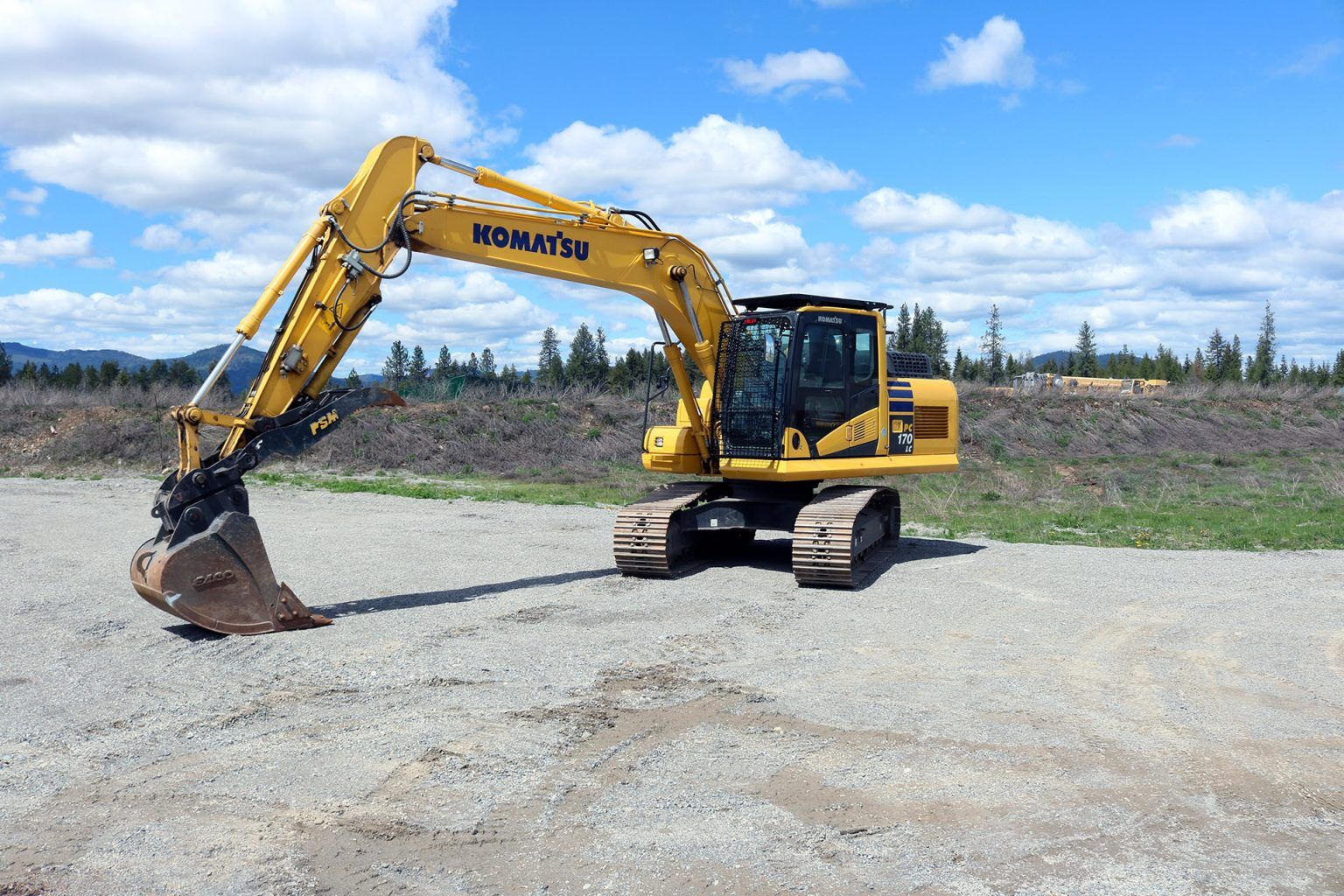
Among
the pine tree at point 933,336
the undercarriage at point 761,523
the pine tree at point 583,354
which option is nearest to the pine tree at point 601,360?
the pine tree at point 583,354

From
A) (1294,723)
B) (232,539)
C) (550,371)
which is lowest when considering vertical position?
(1294,723)

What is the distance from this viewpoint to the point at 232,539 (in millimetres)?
8102

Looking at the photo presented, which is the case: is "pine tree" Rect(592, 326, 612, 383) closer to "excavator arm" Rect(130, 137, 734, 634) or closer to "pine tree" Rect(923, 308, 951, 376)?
"pine tree" Rect(923, 308, 951, 376)

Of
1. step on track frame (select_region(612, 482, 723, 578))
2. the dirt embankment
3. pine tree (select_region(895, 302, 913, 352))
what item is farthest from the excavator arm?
pine tree (select_region(895, 302, 913, 352))

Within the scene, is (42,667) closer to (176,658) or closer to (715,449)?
(176,658)

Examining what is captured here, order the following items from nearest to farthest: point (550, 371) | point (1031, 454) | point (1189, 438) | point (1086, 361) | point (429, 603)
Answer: point (429, 603) → point (1031, 454) → point (1189, 438) → point (550, 371) → point (1086, 361)

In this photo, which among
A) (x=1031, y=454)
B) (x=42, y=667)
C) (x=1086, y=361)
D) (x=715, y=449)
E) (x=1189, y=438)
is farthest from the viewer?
(x=1086, y=361)

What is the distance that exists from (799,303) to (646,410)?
2.06 meters

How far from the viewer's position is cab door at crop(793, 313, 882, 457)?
11.3 meters

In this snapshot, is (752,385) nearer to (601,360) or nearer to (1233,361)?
(601,360)

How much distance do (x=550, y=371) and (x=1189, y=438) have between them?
3263 cm

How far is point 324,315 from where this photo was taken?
8898mm

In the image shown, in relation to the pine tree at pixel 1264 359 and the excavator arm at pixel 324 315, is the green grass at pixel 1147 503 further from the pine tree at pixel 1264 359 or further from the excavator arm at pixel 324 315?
the pine tree at pixel 1264 359

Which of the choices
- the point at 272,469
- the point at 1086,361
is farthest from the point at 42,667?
the point at 1086,361
